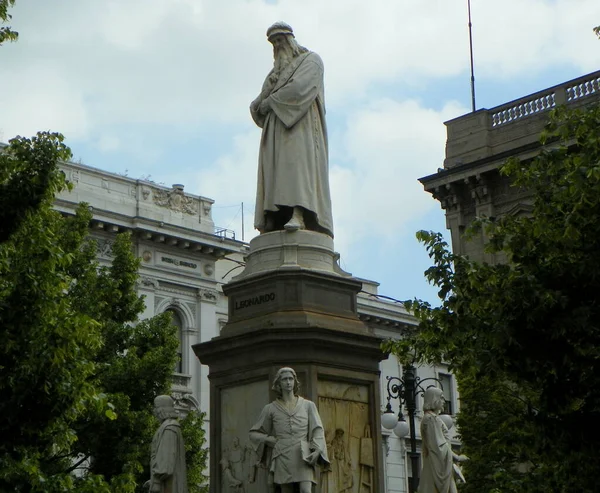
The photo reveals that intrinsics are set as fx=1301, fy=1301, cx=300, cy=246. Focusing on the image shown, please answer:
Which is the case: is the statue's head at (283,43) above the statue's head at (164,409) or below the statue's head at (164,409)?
above

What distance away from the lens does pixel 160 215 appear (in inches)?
1852

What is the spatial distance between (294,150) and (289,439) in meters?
4.05

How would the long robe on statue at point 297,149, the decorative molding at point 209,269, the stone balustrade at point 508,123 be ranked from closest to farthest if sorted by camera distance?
the long robe on statue at point 297,149
the stone balustrade at point 508,123
the decorative molding at point 209,269

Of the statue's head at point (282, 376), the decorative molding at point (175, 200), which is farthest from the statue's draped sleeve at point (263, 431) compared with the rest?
the decorative molding at point (175, 200)

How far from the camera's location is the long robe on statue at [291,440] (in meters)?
12.9

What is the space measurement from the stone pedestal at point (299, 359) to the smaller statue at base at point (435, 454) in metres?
0.62

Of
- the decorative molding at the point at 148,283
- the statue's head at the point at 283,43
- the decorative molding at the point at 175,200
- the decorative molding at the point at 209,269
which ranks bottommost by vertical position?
the statue's head at the point at 283,43

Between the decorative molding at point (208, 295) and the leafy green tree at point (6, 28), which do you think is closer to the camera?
the leafy green tree at point (6, 28)

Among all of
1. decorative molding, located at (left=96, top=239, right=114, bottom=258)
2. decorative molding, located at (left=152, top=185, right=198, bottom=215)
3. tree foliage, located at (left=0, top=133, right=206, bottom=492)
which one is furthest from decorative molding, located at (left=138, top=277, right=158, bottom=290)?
tree foliage, located at (left=0, top=133, right=206, bottom=492)

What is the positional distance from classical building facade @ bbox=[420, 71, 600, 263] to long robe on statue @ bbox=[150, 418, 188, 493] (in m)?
26.8

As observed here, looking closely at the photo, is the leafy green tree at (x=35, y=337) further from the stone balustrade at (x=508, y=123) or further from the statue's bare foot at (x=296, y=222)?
the stone balustrade at (x=508, y=123)

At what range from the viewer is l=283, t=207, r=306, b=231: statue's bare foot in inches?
600

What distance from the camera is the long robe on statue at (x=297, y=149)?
15.5m

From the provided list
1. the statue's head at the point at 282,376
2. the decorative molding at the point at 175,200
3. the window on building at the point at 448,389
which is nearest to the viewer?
the statue's head at the point at 282,376
